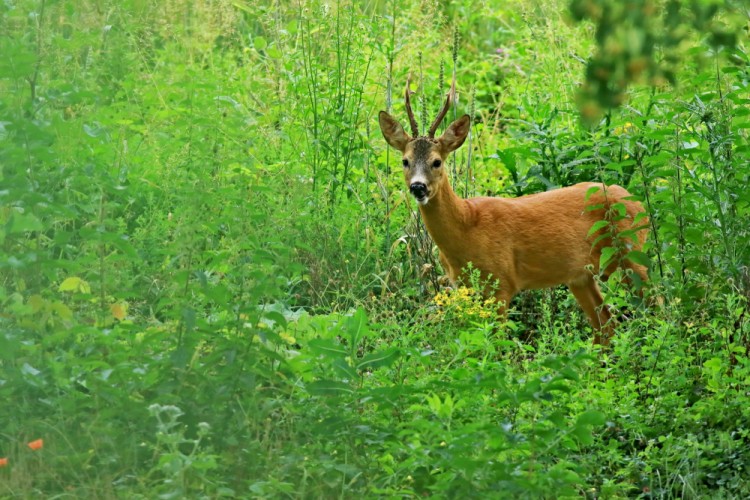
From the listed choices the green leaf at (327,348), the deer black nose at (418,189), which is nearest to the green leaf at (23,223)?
the green leaf at (327,348)

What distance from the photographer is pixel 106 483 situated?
388cm

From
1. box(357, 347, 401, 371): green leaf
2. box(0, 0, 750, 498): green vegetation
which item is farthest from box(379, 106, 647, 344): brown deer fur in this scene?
box(357, 347, 401, 371): green leaf

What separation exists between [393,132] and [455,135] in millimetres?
343

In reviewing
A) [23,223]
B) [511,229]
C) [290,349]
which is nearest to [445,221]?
[511,229]

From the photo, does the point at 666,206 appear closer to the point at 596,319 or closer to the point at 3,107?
the point at 596,319

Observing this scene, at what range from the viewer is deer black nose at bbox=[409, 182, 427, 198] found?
22.5 ft

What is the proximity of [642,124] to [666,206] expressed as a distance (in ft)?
2.95

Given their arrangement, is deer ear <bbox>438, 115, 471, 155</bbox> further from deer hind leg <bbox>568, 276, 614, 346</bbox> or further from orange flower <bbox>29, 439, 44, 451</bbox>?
orange flower <bbox>29, 439, 44, 451</bbox>

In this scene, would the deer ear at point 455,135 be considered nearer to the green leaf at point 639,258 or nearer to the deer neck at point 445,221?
the deer neck at point 445,221

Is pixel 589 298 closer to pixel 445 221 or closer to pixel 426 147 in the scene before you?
pixel 445 221

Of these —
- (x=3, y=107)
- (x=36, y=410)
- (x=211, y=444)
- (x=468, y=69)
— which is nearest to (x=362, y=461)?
(x=211, y=444)

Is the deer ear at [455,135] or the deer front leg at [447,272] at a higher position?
the deer ear at [455,135]

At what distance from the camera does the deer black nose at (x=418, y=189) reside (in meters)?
6.85

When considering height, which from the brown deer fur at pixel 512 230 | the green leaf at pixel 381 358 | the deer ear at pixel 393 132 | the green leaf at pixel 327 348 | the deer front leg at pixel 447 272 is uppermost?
the green leaf at pixel 327 348
